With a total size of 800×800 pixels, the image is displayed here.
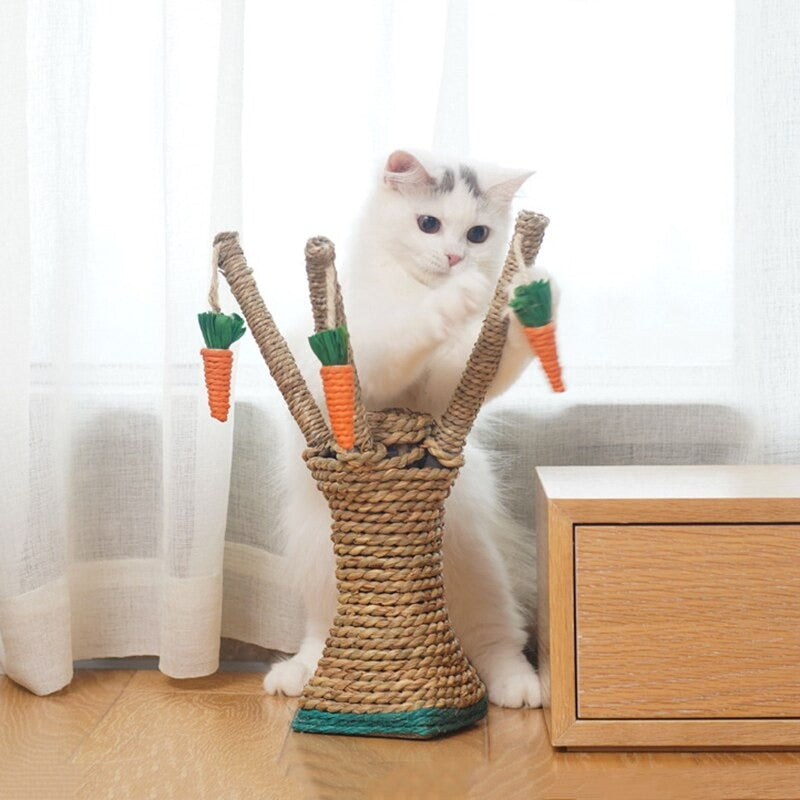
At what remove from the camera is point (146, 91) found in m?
1.42

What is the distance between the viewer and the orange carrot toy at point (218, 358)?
1120 millimetres

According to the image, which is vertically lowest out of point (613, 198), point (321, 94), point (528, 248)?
point (528, 248)

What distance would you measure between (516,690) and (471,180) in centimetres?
59

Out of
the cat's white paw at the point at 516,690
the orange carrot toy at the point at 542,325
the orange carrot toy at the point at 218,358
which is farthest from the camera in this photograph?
the cat's white paw at the point at 516,690

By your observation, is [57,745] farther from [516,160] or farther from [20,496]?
[516,160]

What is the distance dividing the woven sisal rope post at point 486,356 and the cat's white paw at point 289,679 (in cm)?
35

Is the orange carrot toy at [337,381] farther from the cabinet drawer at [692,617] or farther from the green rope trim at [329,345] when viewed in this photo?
the cabinet drawer at [692,617]

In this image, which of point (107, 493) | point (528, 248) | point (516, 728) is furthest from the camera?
point (107, 493)

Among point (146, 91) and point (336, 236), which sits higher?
point (146, 91)

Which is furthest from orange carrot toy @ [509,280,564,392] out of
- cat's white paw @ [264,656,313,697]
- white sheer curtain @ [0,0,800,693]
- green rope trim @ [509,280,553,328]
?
cat's white paw @ [264,656,313,697]

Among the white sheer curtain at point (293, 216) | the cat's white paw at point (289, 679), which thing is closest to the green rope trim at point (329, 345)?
the white sheer curtain at point (293, 216)

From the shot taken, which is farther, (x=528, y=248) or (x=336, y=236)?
(x=336, y=236)

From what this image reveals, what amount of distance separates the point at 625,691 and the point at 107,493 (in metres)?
0.74

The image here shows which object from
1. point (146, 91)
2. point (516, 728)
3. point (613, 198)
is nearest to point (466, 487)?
point (516, 728)
